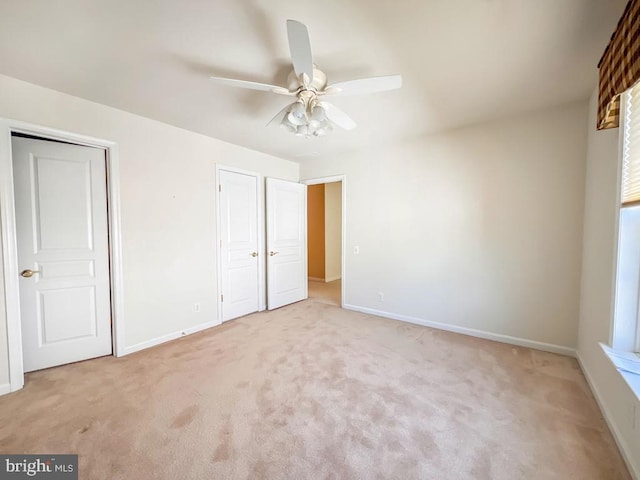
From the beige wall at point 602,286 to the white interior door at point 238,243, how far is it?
145 inches

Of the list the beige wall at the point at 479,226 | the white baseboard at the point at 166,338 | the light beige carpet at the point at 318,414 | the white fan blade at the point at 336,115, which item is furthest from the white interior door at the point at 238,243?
the white fan blade at the point at 336,115

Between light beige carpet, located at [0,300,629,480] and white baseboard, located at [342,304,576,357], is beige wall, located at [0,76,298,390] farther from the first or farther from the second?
white baseboard, located at [342,304,576,357]

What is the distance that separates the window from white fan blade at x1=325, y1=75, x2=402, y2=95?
1.43 meters

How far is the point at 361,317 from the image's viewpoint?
3771 mm

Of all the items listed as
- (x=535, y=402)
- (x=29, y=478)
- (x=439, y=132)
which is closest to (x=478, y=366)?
(x=535, y=402)

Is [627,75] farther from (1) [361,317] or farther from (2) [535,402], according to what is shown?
(1) [361,317]

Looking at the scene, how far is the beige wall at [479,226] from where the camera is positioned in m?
2.58

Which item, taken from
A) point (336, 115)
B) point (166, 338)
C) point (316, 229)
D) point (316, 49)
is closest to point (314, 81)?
point (316, 49)

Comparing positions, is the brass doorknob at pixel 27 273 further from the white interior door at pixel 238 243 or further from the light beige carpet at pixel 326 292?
the light beige carpet at pixel 326 292

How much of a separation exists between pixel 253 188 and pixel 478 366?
3493 millimetres

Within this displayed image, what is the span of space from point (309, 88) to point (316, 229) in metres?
4.92

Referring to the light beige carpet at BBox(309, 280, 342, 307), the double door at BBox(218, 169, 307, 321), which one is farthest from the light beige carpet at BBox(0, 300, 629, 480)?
the light beige carpet at BBox(309, 280, 342, 307)

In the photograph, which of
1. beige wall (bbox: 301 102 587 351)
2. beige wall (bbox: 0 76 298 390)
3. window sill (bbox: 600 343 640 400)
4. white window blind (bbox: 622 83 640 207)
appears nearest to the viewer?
window sill (bbox: 600 343 640 400)

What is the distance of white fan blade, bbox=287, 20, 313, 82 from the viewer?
1234mm
